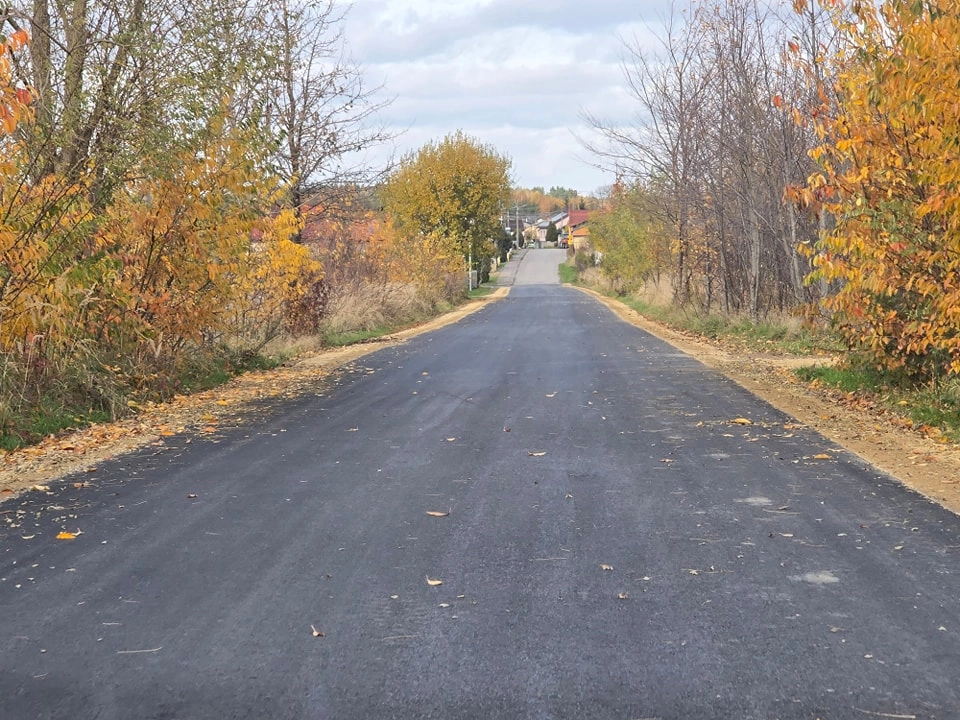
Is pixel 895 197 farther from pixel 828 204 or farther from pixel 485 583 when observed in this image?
pixel 485 583

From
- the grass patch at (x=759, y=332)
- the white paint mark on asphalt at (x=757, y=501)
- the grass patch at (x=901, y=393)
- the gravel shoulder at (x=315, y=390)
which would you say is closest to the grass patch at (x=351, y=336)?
the gravel shoulder at (x=315, y=390)

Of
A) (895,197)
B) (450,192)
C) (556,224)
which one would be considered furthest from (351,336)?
(556,224)

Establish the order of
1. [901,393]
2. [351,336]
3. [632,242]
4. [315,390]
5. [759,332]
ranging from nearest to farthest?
1. [901,393]
2. [315,390]
3. [759,332]
4. [351,336]
5. [632,242]

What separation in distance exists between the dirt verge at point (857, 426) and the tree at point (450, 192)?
37970 millimetres

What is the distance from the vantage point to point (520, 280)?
79062 millimetres

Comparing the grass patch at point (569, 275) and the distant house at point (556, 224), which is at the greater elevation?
the distant house at point (556, 224)

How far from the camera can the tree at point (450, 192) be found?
54.3 meters

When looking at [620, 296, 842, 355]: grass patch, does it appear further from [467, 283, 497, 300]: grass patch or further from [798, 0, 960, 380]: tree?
[467, 283, 497, 300]: grass patch

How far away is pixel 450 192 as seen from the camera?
5466cm

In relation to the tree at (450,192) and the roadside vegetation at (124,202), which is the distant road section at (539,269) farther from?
the roadside vegetation at (124,202)

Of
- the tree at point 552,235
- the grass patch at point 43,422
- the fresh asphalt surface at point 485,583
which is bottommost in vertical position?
the fresh asphalt surface at point 485,583

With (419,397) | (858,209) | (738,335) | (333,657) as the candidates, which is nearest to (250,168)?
(419,397)

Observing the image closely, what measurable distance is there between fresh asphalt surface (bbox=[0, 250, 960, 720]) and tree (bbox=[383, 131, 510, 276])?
149 feet

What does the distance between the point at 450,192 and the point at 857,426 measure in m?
46.3
